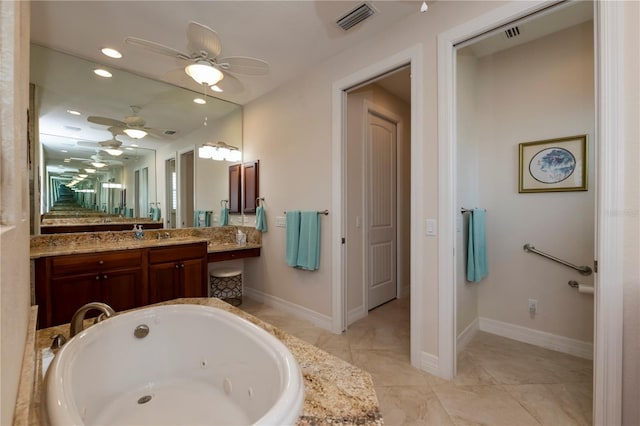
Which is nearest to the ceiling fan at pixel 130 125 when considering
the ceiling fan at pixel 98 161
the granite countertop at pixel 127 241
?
→ the ceiling fan at pixel 98 161

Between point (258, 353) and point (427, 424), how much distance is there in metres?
1.07

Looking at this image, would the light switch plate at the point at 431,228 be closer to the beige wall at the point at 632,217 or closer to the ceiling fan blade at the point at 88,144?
the beige wall at the point at 632,217

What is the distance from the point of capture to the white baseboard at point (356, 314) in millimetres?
2836

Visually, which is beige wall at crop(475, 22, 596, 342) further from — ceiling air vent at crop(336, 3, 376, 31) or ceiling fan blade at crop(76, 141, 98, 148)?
ceiling fan blade at crop(76, 141, 98, 148)

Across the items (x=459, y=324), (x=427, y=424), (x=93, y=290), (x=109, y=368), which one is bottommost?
(x=427, y=424)

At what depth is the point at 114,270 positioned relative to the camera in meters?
2.35

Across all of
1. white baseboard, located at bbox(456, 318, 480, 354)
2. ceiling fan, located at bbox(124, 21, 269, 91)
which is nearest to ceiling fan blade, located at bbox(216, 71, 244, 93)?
ceiling fan, located at bbox(124, 21, 269, 91)

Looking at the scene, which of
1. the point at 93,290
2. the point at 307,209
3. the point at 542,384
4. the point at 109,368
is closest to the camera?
the point at 109,368

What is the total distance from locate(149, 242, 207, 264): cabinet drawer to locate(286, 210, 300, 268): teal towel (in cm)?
90

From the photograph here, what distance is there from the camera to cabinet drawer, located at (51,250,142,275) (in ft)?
6.95

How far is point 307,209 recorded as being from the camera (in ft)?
9.60

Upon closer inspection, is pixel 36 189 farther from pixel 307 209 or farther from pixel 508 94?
pixel 508 94

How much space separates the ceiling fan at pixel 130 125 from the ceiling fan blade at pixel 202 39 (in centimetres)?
Result: 165

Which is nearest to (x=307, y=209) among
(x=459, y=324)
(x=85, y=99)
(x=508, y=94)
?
(x=459, y=324)
